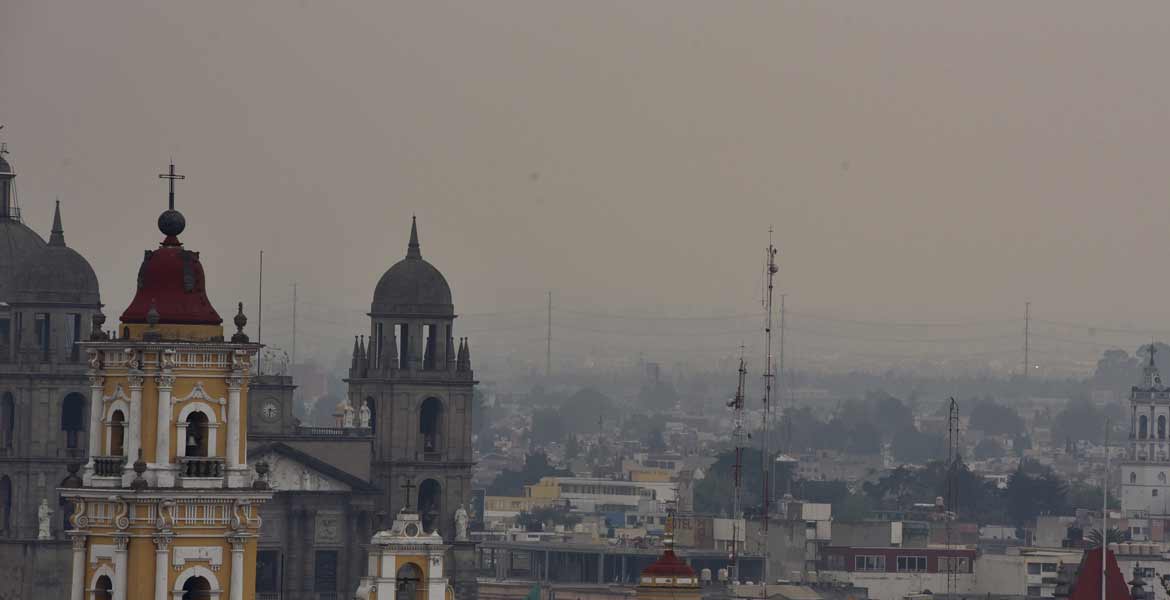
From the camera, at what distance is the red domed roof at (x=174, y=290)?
4569cm

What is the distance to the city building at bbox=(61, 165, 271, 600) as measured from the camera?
1772 inches

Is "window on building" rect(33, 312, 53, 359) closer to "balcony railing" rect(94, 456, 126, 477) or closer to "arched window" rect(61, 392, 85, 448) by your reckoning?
"arched window" rect(61, 392, 85, 448)

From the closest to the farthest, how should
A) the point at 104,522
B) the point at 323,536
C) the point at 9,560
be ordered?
the point at 104,522 → the point at 9,560 → the point at 323,536

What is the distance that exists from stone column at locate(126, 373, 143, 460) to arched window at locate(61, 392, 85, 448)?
2662 inches

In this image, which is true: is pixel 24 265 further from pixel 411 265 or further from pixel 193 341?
pixel 193 341

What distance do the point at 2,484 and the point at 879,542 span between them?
2169 inches

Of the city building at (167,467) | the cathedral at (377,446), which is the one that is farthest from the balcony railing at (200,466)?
the cathedral at (377,446)

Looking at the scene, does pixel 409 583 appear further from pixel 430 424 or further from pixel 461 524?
pixel 430 424

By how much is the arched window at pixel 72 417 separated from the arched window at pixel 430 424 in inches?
351

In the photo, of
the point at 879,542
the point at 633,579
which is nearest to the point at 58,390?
the point at 633,579

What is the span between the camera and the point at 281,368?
122 meters

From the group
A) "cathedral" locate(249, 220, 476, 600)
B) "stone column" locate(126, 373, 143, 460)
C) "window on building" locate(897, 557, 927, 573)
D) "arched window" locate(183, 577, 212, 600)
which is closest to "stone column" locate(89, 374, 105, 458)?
"stone column" locate(126, 373, 143, 460)

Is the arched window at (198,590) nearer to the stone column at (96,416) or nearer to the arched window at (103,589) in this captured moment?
the arched window at (103,589)

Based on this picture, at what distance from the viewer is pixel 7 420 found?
11381 cm
